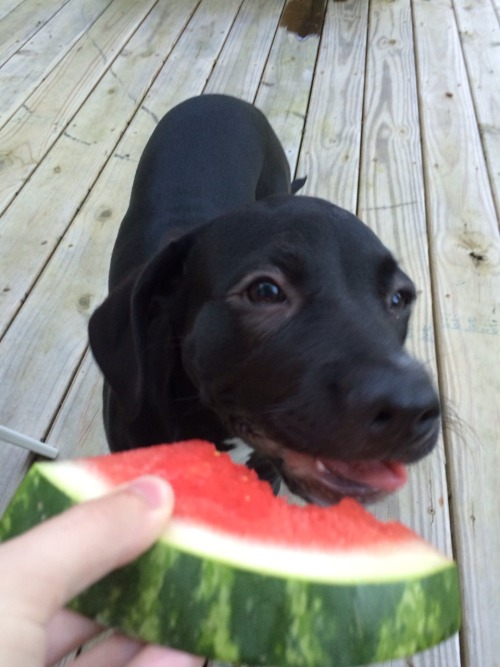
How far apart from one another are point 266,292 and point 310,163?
8.04ft

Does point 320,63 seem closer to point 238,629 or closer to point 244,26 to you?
point 244,26

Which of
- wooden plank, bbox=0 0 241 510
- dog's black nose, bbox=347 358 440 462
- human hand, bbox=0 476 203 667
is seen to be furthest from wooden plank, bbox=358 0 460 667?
human hand, bbox=0 476 203 667

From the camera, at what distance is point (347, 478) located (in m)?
1.37

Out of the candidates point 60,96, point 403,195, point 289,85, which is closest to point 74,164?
point 60,96

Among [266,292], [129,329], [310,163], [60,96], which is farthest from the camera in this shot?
[60,96]

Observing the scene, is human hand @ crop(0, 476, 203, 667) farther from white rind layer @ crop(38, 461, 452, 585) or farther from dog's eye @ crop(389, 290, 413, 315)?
dog's eye @ crop(389, 290, 413, 315)

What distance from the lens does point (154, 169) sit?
2578 millimetres

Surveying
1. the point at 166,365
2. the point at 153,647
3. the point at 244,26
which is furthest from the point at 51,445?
the point at 244,26

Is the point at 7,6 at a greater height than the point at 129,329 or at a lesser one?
lesser

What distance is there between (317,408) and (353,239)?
538 mm

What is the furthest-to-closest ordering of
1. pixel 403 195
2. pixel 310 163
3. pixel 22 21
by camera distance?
pixel 22 21 < pixel 310 163 < pixel 403 195

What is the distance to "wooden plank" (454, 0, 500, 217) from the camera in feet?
13.3

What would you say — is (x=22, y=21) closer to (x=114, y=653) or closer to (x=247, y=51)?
(x=247, y=51)

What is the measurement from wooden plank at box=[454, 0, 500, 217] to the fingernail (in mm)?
3176
